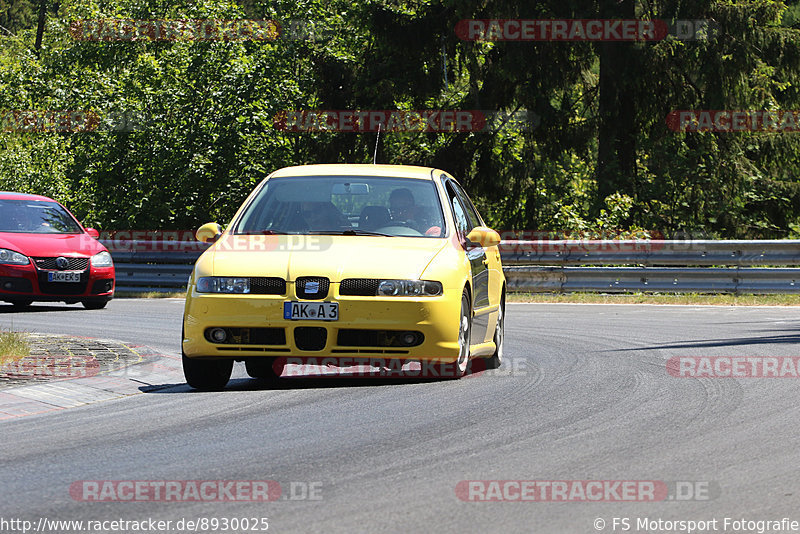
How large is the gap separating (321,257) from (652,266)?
1362cm

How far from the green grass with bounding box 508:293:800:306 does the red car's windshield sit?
718cm

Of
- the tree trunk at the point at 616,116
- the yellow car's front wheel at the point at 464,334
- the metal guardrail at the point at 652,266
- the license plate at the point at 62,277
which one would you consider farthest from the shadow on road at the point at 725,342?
the tree trunk at the point at 616,116

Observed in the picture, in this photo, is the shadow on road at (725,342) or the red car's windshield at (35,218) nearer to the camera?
the shadow on road at (725,342)

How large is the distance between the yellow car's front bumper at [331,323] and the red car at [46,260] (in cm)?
957

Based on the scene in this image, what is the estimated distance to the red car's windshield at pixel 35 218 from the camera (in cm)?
1851

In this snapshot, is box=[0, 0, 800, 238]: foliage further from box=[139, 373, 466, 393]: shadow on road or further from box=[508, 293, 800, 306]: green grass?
box=[139, 373, 466, 393]: shadow on road

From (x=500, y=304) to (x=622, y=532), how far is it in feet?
20.9

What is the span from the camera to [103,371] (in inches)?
389

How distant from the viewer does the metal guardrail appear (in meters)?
20.2

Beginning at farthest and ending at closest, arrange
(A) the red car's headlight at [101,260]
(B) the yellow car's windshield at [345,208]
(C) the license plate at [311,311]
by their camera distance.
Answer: (A) the red car's headlight at [101,260] < (B) the yellow car's windshield at [345,208] < (C) the license plate at [311,311]

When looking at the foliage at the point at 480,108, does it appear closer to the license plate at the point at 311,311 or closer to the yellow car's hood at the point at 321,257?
the yellow car's hood at the point at 321,257

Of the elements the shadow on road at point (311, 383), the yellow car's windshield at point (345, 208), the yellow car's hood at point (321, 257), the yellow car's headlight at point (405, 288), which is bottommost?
the shadow on road at point (311, 383)

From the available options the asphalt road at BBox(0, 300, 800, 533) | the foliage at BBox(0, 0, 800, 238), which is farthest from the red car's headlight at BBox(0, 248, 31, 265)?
the foliage at BBox(0, 0, 800, 238)

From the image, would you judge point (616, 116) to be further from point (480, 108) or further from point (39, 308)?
point (39, 308)
